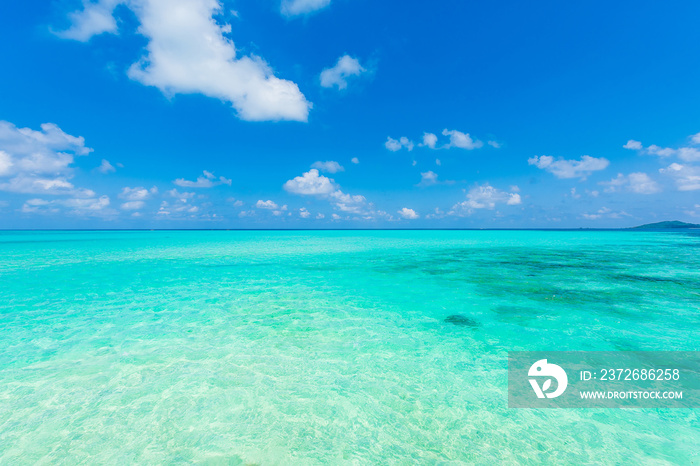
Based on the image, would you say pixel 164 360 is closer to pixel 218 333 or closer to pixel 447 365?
pixel 218 333

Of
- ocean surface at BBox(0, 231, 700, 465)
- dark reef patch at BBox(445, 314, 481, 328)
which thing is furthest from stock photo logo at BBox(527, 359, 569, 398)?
dark reef patch at BBox(445, 314, 481, 328)

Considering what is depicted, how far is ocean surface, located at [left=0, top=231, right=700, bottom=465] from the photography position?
4090 millimetres

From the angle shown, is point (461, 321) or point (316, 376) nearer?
point (316, 376)

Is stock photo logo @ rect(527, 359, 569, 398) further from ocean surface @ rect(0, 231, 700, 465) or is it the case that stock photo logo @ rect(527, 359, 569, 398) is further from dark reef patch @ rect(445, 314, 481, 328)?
dark reef patch @ rect(445, 314, 481, 328)

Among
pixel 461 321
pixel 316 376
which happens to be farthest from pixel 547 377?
pixel 316 376

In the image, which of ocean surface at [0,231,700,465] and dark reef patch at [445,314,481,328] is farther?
dark reef patch at [445,314,481,328]

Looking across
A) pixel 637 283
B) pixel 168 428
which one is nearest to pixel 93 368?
pixel 168 428

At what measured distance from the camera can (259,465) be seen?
3797 millimetres

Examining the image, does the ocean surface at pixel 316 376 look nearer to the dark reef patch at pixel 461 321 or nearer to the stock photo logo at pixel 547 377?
the dark reef patch at pixel 461 321

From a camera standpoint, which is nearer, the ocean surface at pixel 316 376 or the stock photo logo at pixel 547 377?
the ocean surface at pixel 316 376

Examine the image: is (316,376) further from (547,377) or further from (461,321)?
(461,321)

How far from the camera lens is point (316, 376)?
19.7ft

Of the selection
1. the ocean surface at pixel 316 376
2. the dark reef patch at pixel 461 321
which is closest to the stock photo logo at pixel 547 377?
the ocean surface at pixel 316 376

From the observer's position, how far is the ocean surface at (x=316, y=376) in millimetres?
4090
